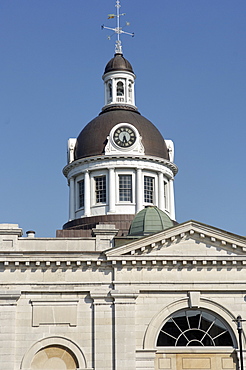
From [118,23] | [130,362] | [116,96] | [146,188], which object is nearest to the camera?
[130,362]

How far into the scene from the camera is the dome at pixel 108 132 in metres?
58.6

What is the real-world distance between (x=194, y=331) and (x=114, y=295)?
458 cm

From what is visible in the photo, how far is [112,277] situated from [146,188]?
17.6 metres

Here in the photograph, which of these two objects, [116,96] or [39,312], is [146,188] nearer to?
[116,96]

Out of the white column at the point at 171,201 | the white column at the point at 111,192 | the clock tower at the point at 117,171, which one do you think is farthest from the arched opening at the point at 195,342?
the white column at the point at 171,201

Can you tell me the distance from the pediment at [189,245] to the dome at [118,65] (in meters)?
24.1

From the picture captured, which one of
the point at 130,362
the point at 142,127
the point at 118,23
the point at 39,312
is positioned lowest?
the point at 130,362

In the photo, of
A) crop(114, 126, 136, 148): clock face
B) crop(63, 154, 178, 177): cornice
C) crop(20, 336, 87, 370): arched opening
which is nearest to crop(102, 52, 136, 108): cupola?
crop(114, 126, 136, 148): clock face

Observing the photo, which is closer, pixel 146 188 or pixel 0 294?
pixel 0 294

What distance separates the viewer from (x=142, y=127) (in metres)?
59.3

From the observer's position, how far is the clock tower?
5675cm

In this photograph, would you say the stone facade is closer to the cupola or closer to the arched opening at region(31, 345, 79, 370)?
the arched opening at region(31, 345, 79, 370)

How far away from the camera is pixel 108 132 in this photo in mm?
58719

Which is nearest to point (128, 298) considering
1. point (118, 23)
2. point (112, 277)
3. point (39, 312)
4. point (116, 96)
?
point (112, 277)
